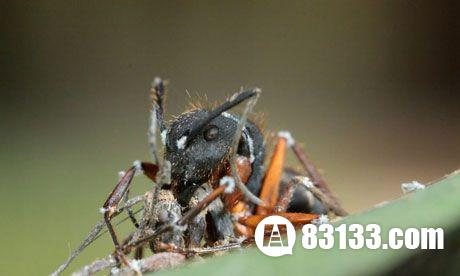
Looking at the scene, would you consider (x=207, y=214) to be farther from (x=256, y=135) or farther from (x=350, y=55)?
(x=350, y=55)

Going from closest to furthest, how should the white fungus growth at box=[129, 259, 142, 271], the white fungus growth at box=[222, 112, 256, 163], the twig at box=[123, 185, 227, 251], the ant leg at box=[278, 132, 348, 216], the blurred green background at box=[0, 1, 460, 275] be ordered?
the white fungus growth at box=[129, 259, 142, 271] → the twig at box=[123, 185, 227, 251] → the white fungus growth at box=[222, 112, 256, 163] → the ant leg at box=[278, 132, 348, 216] → the blurred green background at box=[0, 1, 460, 275]

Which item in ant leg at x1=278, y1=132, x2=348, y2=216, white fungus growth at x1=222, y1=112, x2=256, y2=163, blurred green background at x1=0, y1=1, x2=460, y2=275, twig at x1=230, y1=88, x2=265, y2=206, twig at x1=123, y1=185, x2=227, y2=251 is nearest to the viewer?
twig at x1=123, y1=185, x2=227, y2=251

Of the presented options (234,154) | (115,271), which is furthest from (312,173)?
(115,271)

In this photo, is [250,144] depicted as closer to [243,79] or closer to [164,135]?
[164,135]

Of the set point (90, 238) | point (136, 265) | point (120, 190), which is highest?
point (120, 190)

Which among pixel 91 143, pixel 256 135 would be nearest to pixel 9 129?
pixel 91 143

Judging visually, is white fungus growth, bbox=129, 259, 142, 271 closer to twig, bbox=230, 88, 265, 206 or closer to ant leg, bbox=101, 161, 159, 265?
ant leg, bbox=101, 161, 159, 265

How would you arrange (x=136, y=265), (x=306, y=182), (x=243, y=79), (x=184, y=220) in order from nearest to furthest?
(x=136, y=265), (x=184, y=220), (x=306, y=182), (x=243, y=79)

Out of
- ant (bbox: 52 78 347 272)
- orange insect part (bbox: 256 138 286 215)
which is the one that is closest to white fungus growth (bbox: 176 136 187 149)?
ant (bbox: 52 78 347 272)
